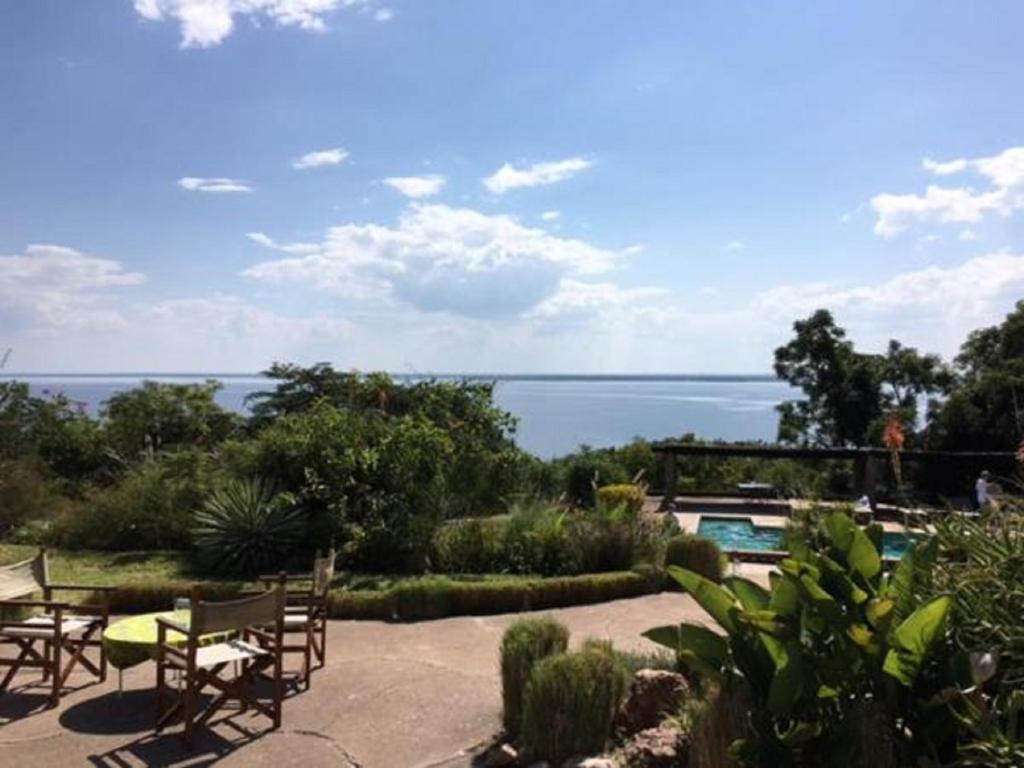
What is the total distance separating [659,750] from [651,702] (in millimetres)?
509

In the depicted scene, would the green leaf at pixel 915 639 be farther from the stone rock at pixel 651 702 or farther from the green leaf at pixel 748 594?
the stone rock at pixel 651 702

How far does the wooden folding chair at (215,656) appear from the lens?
4.35 metres

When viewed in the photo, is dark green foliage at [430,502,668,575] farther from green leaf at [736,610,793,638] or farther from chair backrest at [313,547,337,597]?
green leaf at [736,610,793,638]

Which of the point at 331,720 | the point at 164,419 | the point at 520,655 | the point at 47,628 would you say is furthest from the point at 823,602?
the point at 164,419

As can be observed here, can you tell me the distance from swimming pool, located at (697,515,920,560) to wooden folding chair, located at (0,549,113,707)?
9.23 m

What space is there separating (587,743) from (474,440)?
903 centimetres

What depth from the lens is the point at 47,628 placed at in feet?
17.8

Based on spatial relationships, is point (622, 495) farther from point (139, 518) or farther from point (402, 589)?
point (139, 518)

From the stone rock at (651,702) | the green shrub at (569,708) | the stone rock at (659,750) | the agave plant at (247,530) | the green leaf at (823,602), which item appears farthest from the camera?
the agave plant at (247,530)

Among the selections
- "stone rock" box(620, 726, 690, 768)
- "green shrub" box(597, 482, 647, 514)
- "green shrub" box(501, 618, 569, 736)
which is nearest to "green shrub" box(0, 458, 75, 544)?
"green shrub" box(597, 482, 647, 514)

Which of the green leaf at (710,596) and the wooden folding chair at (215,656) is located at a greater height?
the green leaf at (710,596)

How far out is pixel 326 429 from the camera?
10.5 metres

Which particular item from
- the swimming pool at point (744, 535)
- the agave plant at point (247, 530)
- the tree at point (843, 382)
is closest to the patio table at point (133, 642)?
the agave plant at point (247, 530)

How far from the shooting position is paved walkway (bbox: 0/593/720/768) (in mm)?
4320
